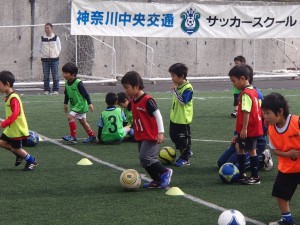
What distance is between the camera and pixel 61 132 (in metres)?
15.4

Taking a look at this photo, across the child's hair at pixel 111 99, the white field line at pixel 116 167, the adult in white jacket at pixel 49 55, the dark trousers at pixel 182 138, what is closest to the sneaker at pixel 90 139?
the white field line at pixel 116 167

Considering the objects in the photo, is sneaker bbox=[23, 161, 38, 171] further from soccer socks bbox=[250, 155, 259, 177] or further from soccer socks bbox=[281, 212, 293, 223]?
soccer socks bbox=[281, 212, 293, 223]

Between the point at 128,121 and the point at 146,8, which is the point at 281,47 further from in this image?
the point at 128,121

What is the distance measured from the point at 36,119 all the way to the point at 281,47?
56.1 feet

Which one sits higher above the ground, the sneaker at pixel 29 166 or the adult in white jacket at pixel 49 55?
the adult in white jacket at pixel 49 55

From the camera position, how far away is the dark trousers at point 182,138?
38.6ft

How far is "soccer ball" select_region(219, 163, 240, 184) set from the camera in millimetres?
10148

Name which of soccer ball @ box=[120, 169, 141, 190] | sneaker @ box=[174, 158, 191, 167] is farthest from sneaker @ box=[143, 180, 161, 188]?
sneaker @ box=[174, 158, 191, 167]

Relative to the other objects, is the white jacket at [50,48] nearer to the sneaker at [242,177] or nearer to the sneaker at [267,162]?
the sneaker at [267,162]

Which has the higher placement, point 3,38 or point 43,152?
point 3,38

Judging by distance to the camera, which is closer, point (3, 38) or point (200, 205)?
point (200, 205)

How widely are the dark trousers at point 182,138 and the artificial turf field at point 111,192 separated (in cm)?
Result: 21

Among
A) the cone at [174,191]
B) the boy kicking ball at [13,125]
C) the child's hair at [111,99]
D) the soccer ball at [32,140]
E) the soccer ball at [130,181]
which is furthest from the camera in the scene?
the child's hair at [111,99]

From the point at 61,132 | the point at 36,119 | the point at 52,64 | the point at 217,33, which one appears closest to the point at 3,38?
the point at 52,64
